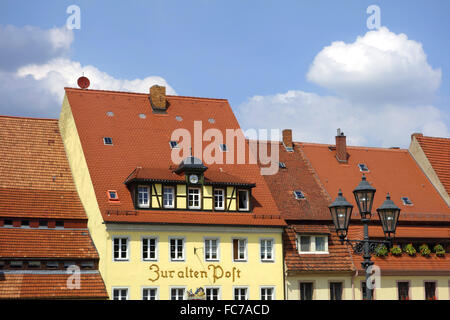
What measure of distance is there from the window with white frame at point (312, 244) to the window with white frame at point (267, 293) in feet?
10.1

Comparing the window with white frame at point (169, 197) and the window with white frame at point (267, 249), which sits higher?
the window with white frame at point (169, 197)

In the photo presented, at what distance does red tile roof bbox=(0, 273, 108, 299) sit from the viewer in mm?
35812

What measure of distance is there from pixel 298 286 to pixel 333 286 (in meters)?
2.49

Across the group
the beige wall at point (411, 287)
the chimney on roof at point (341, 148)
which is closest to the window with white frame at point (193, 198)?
the beige wall at point (411, 287)

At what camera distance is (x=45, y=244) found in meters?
38.6

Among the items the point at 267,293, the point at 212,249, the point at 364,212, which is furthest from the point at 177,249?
the point at 364,212

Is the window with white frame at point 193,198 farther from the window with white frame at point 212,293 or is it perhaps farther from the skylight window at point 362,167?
the skylight window at point 362,167

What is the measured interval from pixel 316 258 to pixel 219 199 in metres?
6.77

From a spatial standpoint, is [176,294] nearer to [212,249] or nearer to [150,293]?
[150,293]

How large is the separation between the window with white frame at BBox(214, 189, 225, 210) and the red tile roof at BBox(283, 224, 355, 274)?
4284 mm

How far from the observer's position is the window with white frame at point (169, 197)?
40.6 meters

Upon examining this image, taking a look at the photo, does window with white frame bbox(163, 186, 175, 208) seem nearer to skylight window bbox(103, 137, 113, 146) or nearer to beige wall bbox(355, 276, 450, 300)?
skylight window bbox(103, 137, 113, 146)

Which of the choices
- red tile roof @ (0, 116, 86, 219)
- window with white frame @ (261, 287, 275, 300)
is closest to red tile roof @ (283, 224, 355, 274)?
window with white frame @ (261, 287, 275, 300)
